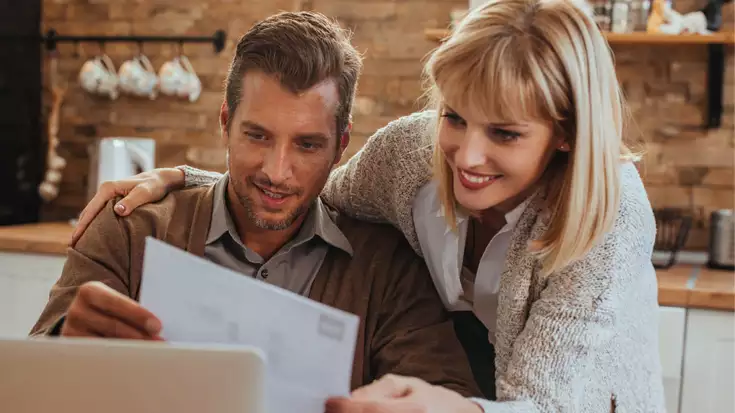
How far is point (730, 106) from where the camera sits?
102 inches

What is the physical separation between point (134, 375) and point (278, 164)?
69 centimetres

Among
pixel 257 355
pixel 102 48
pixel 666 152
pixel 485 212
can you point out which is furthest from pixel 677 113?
pixel 257 355

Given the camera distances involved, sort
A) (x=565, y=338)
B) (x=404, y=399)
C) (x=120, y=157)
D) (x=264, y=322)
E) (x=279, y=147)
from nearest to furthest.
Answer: (x=264, y=322) < (x=404, y=399) < (x=565, y=338) < (x=279, y=147) < (x=120, y=157)

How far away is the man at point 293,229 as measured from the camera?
4.56 ft

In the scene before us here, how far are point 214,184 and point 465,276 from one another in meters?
0.49

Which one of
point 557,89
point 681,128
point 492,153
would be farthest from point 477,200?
point 681,128

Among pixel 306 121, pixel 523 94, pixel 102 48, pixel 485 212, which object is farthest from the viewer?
pixel 102 48

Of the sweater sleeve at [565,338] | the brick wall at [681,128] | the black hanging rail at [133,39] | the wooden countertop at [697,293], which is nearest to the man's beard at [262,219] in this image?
the sweater sleeve at [565,338]

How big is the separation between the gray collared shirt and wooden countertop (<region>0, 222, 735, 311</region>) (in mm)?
1016

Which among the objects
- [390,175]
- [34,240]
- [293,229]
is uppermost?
[390,175]

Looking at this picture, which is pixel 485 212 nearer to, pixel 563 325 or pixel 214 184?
pixel 563 325

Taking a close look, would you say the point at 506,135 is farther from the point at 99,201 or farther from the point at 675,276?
the point at 675,276

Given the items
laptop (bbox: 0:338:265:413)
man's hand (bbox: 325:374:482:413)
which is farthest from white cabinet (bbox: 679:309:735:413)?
laptop (bbox: 0:338:265:413)

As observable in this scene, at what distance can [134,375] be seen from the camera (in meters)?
0.73
